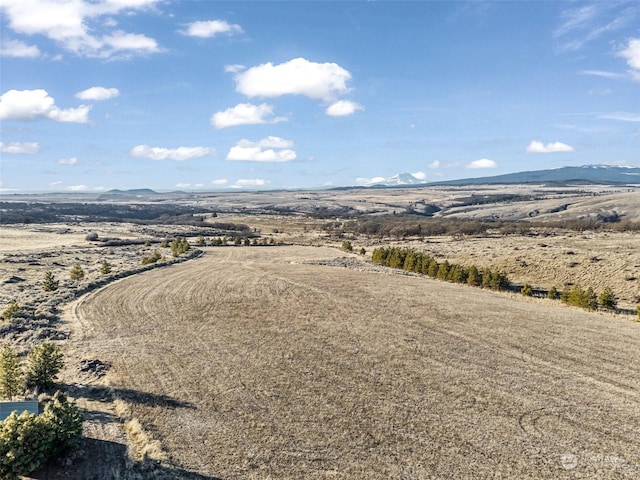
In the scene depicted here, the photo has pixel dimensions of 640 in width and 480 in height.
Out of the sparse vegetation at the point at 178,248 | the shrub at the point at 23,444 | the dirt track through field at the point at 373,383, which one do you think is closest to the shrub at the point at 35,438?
the shrub at the point at 23,444

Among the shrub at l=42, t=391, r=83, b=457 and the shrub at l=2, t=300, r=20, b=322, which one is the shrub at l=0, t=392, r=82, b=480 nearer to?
the shrub at l=42, t=391, r=83, b=457

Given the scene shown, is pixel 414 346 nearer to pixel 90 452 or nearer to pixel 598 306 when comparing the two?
pixel 90 452

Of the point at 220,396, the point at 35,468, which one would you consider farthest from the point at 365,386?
the point at 35,468

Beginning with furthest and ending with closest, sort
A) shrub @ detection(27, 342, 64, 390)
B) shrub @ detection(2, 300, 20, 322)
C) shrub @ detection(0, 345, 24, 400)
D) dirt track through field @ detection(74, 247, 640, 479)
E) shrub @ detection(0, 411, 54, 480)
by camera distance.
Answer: shrub @ detection(2, 300, 20, 322) → shrub @ detection(27, 342, 64, 390) → shrub @ detection(0, 345, 24, 400) → dirt track through field @ detection(74, 247, 640, 479) → shrub @ detection(0, 411, 54, 480)

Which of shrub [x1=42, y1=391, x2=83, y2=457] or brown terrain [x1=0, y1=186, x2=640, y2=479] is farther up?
shrub [x1=42, y1=391, x2=83, y2=457]

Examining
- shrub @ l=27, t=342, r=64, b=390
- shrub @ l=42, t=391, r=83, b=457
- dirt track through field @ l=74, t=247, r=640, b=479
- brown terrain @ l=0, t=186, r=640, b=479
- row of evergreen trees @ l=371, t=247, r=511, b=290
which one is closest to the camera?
shrub @ l=42, t=391, r=83, b=457

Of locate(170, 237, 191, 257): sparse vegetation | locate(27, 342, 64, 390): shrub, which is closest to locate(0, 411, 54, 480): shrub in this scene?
locate(27, 342, 64, 390): shrub
